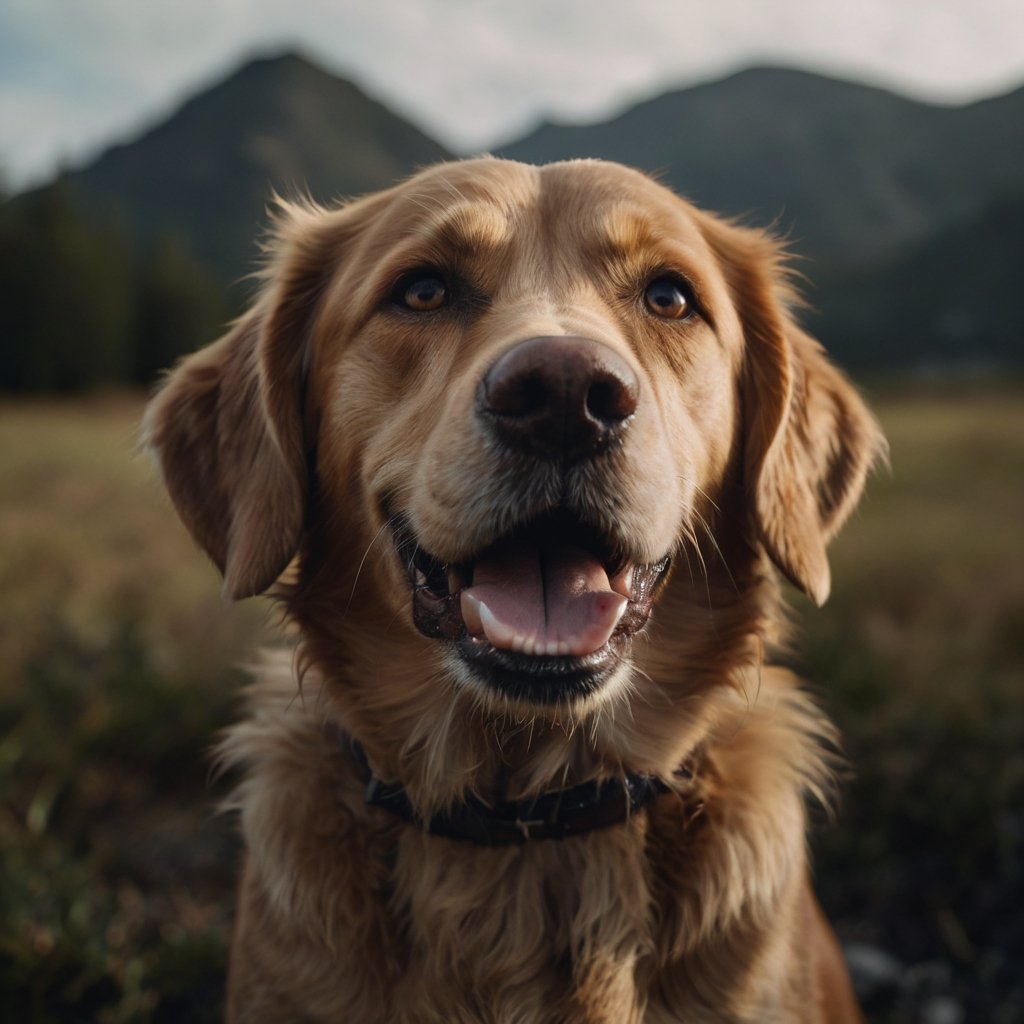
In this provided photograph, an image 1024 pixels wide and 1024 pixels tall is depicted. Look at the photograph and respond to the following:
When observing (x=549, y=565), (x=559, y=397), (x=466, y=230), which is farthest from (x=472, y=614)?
(x=466, y=230)

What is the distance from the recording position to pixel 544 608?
1958 millimetres

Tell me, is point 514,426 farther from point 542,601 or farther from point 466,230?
point 466,230

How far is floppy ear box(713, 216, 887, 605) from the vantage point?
2531 millimetres

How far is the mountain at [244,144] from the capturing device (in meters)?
92.4

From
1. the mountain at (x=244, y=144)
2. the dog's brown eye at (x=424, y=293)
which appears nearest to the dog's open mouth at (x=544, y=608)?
the dog's brown eye at (x=424, y=293)

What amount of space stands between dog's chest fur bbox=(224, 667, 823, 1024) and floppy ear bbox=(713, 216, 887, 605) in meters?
0.66

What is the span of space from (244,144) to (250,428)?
11095 centimetres

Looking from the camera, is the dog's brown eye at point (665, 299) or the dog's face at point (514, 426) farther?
the dog's brown eye at point (665, 299)

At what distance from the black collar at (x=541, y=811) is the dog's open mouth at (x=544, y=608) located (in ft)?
1.34

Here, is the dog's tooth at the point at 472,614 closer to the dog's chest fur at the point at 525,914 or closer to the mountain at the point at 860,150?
the dog's chest fur at the point at 525,914

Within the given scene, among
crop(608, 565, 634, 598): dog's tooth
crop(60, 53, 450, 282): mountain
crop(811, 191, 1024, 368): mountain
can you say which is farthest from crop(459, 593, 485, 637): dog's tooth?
crop(60, 53, 450, 282): mountain

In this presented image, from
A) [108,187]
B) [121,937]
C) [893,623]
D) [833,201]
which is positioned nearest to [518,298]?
[121,937]

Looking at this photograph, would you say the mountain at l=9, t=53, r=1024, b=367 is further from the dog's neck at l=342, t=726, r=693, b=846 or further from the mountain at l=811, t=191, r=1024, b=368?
the dog's neck at l=342, t=726, r=693, b=846

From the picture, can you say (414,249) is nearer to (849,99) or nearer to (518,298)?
(518,298)
